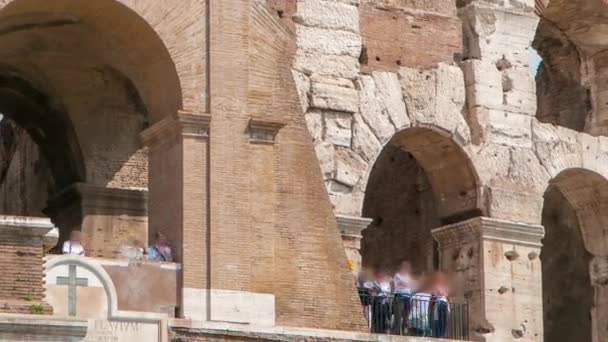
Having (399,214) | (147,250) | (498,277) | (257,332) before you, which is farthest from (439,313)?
(399,214)

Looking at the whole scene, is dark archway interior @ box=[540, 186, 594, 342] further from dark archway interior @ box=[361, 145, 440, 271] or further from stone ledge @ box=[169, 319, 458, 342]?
stone ledge @ box=[169, 319, 458, 342]

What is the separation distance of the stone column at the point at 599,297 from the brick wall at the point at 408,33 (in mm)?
3568

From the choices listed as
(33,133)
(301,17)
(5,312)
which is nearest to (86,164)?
(33,133)

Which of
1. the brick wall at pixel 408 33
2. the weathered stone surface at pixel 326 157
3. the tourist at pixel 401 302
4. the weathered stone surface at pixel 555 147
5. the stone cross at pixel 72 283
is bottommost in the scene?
the stone cross at pixel 72 283

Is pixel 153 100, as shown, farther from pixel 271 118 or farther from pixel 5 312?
pixel 5 312

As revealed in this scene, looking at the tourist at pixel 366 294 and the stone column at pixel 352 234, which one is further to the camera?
the stone column at pixel 352 234

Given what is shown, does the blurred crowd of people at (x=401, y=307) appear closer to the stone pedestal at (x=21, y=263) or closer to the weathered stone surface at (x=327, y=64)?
the weathered stone surface at (x=327, y=64)

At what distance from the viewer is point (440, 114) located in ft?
90.8

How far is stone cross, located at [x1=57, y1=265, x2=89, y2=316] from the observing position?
22750 mm

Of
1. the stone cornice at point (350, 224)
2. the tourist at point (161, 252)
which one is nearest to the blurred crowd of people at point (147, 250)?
the tourist at point (161, 252)

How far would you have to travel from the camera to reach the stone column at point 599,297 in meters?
29.3

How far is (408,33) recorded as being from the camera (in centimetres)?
2777

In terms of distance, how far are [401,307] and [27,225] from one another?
5409 mm

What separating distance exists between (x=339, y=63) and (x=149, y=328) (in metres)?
5.12
